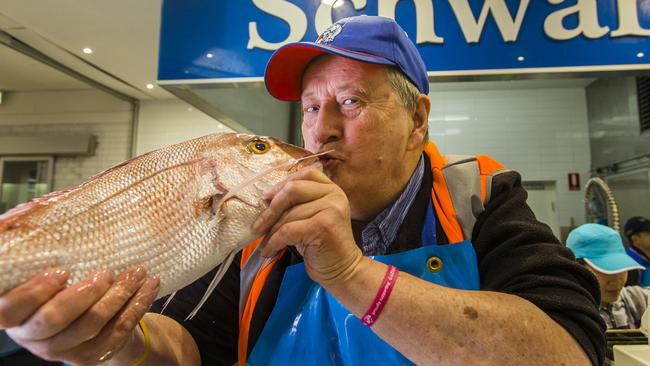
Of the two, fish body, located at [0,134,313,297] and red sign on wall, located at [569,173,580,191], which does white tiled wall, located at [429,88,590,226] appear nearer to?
red sign on wall, located at [569,173,580,191]

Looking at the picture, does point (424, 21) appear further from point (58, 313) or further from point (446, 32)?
point (58, 313)

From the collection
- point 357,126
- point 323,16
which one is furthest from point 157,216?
point 323,16

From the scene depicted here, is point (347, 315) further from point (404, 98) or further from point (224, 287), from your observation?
point (404, 98)

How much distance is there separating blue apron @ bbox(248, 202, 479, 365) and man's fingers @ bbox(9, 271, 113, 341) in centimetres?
59

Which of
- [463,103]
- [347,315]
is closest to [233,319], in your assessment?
[347,315]

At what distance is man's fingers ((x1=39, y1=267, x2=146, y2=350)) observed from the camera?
2.35 ft

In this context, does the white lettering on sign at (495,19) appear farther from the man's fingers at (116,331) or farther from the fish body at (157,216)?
the man's fingers at (116,331)

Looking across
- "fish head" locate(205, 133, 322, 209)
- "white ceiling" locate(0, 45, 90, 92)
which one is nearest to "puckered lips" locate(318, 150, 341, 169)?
"fish head" locate(205, 133, 322, 209)

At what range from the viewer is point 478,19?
7.23ft

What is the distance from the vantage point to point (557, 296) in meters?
0.93

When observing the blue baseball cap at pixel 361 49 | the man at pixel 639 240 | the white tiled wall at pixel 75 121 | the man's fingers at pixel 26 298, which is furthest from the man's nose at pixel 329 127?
the white tiled wall at pixel 75 121

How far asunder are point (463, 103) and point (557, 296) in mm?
6054

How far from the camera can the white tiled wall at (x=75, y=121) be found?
19.9ft

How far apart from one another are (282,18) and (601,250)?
2513 mm
